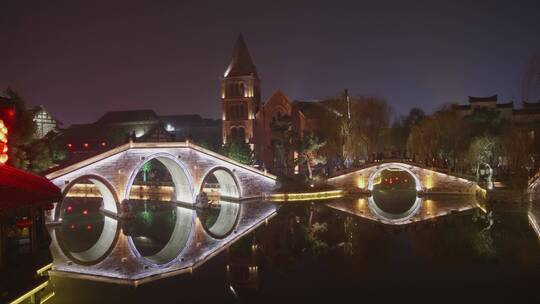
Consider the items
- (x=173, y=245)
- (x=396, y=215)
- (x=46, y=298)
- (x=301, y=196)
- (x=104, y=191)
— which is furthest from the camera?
(x=301, y=196)

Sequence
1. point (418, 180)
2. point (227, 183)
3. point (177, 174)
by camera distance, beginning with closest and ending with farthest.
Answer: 1. point (177, 174)
2. point (227, 183)
3. point (418, 180)

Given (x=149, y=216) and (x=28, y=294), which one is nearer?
(x=28, y=294)

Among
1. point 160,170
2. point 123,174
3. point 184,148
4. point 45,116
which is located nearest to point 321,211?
point 184,148

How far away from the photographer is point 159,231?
25125 mm

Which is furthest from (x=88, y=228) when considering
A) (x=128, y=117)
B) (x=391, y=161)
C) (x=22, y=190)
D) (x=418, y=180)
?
(x=128, y=117)

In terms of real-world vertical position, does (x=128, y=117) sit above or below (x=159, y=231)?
above

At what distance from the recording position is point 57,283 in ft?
51.8

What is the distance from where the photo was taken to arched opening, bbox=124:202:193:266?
67.1ft

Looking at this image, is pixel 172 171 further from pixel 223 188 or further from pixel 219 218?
pixel 223 188

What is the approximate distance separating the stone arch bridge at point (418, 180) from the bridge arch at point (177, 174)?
12859 millimetres

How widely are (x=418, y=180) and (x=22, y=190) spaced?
Answer: 32.4m

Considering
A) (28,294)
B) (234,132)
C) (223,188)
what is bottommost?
(28,294)

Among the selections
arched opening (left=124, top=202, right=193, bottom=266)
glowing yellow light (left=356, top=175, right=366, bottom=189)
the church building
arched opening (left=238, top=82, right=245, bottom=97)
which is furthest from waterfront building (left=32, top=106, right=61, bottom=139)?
glowing yellow light (left=356, top=175, right=366, bottom=189)

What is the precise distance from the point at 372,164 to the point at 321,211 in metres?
9.51
